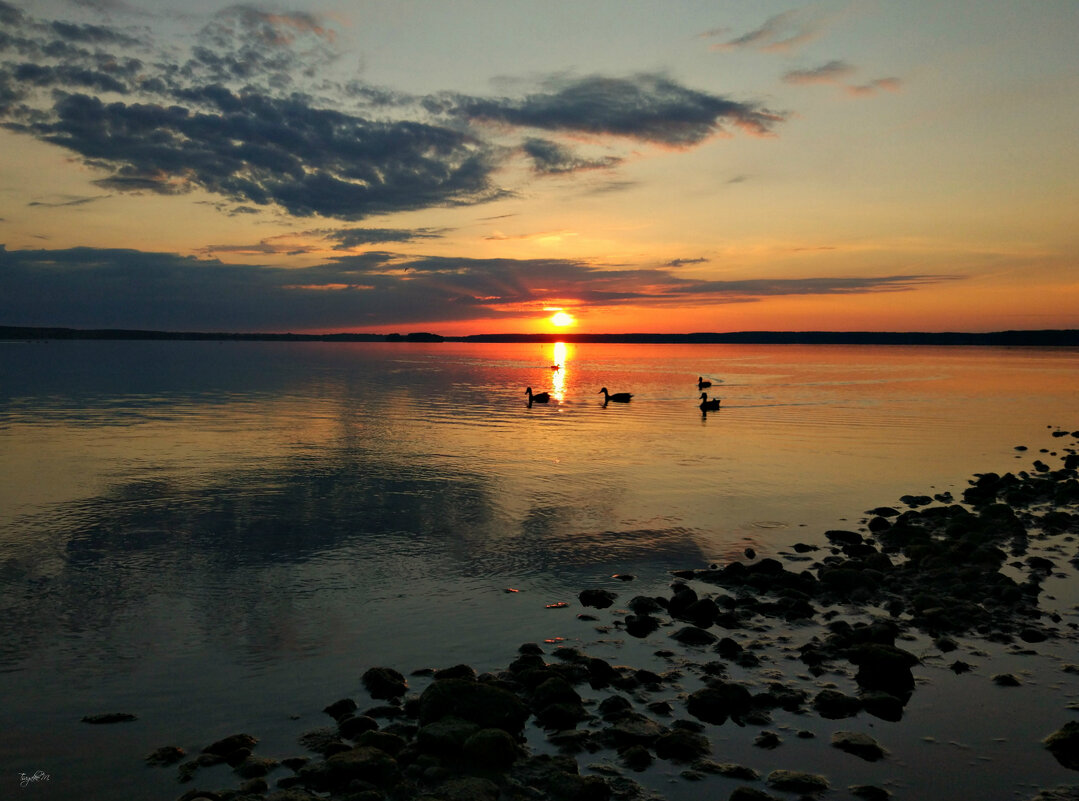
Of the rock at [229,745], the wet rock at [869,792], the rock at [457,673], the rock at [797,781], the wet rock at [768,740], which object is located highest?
the rock at [457,673]

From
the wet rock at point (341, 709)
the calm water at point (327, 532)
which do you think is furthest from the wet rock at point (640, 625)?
the wet rock at point (341, 709)

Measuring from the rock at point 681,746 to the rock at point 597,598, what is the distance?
5.35 m

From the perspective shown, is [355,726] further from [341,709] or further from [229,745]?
[229,745]

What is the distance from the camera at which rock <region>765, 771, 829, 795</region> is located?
29.7 ft

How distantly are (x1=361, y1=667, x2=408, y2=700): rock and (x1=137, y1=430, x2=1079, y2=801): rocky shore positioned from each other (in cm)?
3

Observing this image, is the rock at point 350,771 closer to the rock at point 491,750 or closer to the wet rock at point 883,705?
the rock at point 491,750

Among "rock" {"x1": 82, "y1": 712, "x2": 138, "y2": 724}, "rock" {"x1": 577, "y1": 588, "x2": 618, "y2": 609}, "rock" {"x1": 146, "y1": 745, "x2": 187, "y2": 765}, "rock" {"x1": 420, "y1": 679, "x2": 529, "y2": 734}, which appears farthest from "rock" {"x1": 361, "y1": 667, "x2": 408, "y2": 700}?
"rock" {"x1": 577, "y1": 588, "x2": 618, "y2": 609}

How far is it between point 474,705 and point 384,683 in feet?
6.31

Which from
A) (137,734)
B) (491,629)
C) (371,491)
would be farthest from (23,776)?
(371,491)

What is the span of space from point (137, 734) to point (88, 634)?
13.7 ft

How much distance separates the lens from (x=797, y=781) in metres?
9.16

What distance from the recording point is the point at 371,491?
2603 cm

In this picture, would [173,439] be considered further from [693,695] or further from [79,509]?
[693,695]

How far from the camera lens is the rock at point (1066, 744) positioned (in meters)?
9.70
